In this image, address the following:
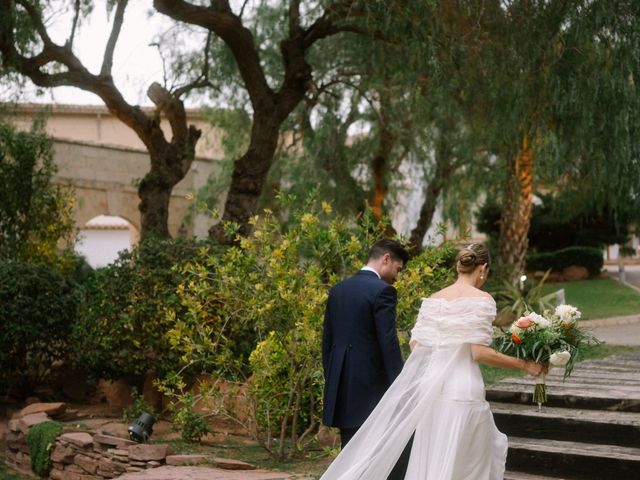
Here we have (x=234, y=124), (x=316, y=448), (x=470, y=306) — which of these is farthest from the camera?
(x=234, y=124)

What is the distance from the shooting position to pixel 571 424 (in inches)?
303

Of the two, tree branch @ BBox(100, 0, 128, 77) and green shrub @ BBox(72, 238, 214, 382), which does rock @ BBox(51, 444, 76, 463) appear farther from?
tree branch @ BBox(100, 0, 128, 77)

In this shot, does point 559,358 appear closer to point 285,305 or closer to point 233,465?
point 285,305

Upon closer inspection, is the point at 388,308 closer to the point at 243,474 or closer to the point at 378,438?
the point at 378,438

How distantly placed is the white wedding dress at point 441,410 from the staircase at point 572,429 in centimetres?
160

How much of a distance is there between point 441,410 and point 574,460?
2.01 meters

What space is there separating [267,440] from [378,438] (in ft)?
12.2

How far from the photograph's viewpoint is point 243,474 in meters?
8.09

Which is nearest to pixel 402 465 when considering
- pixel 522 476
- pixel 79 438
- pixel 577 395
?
pixel 522 476

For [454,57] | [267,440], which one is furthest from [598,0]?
[267,440]

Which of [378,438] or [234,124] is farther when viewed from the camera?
[234,124]

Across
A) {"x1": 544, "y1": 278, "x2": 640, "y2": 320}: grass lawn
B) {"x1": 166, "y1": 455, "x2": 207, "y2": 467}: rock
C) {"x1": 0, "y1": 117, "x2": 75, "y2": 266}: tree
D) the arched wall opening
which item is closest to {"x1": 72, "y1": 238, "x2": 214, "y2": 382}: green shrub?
{"x1": 166, "y1": 455, "x2": 207, "y2": 467}: rock

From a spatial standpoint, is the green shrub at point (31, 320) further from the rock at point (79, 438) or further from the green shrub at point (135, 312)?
the rock at point (79, 438)

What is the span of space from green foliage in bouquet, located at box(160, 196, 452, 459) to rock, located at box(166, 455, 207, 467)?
54 centimetres
